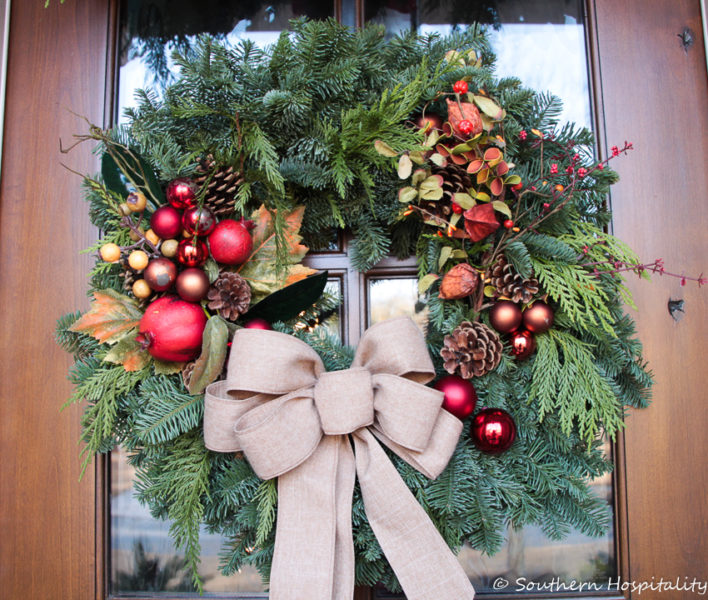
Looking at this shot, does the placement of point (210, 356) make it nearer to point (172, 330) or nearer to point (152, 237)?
point (172, 330)

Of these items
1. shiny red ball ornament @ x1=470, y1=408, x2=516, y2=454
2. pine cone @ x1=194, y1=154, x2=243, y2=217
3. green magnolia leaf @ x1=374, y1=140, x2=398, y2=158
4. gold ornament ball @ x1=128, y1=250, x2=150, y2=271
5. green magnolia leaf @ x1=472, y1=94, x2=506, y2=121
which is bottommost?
shiny red ball ornament @ x1=470, y1=408, x2=516, y2=454

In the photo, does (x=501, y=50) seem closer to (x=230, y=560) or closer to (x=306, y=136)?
(x=306, y=136)

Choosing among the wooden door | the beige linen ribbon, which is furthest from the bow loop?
the wooden door

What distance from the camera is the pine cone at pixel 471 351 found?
27.6 inches

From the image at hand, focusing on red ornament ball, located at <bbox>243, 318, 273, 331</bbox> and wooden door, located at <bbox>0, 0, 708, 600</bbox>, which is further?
wooden door, located at <bbox>0, 0, 708, 600</bbox>

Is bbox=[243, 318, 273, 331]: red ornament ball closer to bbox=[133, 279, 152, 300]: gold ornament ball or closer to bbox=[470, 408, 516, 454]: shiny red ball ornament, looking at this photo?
bbox=[133, 279, 152, 300]: gold ornament ball

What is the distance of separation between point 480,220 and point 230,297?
A: 0.37 m

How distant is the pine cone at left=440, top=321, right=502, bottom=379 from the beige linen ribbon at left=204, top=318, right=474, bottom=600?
49 mm

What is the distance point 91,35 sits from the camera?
0.94 m

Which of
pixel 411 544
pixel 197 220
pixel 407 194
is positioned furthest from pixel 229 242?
pixel 411 544

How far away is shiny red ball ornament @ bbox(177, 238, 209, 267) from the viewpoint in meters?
0.71

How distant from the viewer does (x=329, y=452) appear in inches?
27.1

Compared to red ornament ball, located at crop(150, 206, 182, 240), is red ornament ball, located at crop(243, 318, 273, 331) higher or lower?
lower

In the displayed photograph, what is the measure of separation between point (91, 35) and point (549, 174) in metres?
0.87
